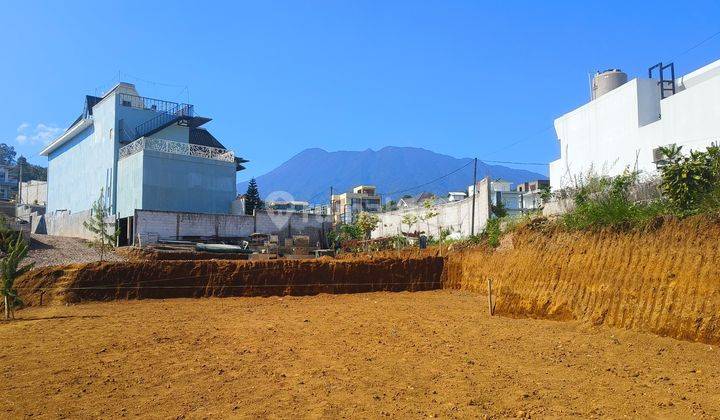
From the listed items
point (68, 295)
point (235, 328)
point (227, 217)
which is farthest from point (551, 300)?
point (227, 217)

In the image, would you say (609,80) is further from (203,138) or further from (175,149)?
(203,138)

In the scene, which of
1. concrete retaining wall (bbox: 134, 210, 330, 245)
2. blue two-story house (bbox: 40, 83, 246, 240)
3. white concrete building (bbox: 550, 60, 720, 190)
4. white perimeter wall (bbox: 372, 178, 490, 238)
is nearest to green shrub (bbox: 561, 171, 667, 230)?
white concrete building (bbox: 550, 60, 720, 190)

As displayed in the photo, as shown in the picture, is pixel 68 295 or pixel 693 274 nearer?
pixel 693 274

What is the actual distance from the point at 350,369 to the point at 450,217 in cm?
2450

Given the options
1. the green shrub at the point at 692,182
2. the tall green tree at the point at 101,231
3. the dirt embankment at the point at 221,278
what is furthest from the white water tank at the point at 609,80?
the tall green tree at the point at 101,231

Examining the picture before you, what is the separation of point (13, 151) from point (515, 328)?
373 feet

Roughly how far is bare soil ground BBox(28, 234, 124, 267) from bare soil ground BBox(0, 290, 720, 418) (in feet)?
35.6

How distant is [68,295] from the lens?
15.8 metres

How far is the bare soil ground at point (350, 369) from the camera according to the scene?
5680mm

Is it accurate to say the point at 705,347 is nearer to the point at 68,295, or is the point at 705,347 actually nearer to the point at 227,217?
the point at 68,295

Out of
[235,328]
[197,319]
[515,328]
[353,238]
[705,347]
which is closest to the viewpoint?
[705,347]

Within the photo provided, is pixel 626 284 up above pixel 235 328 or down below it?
above

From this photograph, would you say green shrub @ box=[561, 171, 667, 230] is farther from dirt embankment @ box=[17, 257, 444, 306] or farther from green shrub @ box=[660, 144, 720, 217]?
dirt embankment @ box=[17, 257, 444, 306]

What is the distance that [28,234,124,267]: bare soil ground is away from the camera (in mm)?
21500
